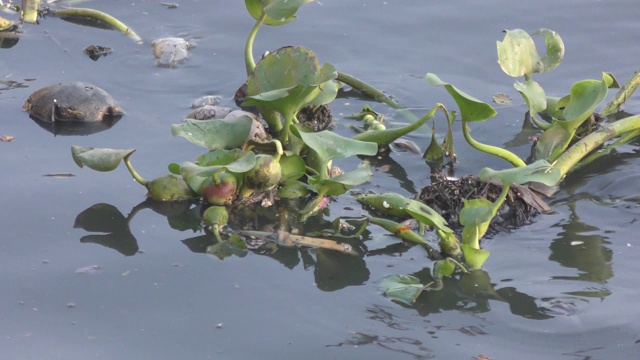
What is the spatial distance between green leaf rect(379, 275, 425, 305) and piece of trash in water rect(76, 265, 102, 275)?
81cm

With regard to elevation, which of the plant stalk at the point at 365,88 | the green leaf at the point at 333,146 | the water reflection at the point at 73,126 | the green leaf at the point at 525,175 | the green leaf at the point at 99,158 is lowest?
the water reflection at the point at 73,126

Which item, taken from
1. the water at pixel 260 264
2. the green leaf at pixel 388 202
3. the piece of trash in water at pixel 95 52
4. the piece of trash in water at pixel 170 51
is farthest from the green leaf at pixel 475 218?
the piece of trash in water at pixel 95 52

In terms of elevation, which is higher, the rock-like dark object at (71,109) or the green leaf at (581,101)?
the green leaf at (581,101)

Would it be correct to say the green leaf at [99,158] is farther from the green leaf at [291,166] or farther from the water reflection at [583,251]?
the water reflection at [583,251]

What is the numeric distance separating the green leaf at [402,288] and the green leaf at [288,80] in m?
0.75

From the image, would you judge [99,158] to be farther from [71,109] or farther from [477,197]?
[477,197]

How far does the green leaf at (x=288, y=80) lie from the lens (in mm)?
3139

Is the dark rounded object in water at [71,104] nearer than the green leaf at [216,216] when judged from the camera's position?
No

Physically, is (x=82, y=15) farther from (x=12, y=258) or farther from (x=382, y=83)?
(x=12, y=258)

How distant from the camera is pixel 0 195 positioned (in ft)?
10.2

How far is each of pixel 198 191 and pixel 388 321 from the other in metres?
0.84

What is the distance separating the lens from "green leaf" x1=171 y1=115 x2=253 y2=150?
3066 millimetres

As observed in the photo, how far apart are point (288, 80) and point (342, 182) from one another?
53cm

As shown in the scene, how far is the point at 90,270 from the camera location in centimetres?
274
